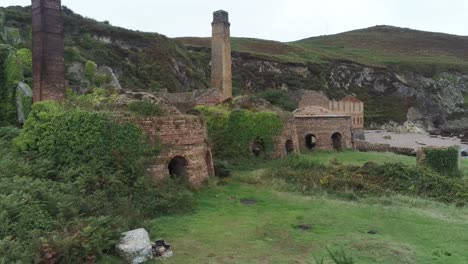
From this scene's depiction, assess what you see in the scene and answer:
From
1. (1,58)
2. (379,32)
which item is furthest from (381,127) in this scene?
(379,32)

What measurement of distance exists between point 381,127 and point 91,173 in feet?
211

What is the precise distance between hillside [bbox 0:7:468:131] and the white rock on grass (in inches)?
1057

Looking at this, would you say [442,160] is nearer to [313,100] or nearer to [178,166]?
[178,166]

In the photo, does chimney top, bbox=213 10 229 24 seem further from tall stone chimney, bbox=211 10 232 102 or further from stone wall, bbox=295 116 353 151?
stone wall, bbox=295 116 353 151

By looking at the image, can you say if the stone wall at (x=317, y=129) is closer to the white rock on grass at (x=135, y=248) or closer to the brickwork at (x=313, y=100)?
the brickwork at (x=313, y=100)

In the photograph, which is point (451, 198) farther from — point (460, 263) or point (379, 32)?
point (379, 32)

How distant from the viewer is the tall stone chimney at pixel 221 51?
34500 mm

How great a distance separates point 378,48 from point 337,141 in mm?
99652

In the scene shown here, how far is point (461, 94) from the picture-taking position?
8925 cm

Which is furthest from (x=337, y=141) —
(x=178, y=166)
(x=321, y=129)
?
(x=178, y=166)

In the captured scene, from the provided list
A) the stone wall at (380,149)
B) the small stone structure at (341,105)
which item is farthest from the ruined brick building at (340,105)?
the stone wall at (380,149)

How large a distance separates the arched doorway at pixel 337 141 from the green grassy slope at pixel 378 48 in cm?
5631

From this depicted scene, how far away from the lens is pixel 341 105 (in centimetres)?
4566

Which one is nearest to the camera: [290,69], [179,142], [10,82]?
[179,142]
